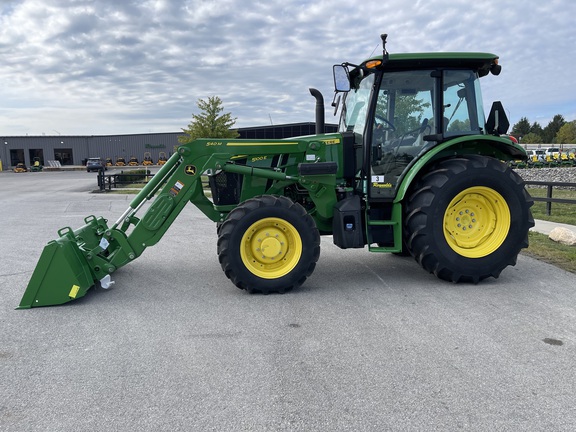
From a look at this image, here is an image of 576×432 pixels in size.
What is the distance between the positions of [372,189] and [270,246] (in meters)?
1.51

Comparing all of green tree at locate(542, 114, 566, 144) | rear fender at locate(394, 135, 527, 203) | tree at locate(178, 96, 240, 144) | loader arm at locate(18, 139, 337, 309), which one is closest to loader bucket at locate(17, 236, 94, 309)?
loader arm at locate(18, 139, 337, 309)

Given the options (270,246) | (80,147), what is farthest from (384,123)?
(80,147)

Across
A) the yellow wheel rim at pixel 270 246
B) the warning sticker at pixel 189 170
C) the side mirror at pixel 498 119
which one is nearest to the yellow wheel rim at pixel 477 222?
the side mirror at pixel 498 119

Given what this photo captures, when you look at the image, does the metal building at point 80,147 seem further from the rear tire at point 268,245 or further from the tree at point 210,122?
the rear tire at point 268,245

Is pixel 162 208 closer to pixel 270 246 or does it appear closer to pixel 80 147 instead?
pixel 270 246

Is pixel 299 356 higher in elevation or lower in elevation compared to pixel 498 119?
lower

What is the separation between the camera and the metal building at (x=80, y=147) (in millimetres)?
69500

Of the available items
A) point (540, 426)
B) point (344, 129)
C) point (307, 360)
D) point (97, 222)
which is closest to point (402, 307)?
point (307, 360)

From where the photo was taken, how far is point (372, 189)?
5.73m

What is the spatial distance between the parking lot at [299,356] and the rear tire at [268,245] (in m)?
0.22

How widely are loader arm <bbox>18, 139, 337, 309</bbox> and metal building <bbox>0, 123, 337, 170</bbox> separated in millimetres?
66471

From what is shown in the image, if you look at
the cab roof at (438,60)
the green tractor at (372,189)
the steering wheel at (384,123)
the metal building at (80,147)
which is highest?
the metal building at (80,147)

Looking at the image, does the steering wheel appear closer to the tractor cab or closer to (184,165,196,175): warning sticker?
the tractor cab

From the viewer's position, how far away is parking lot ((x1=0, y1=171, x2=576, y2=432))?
2.85 m
